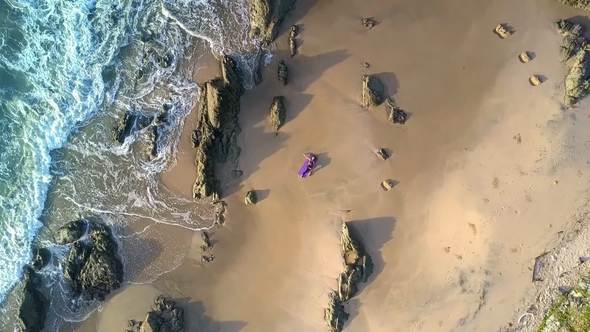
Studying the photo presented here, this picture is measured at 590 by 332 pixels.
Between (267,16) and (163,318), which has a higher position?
(267,16)

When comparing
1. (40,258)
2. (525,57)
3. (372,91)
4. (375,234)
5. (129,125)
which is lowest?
(40,258)

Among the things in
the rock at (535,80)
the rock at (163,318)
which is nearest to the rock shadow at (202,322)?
the rock at (163,318)

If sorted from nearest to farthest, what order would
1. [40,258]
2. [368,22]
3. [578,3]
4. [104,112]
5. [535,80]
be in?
[578,3], [368,22], [535,80], [40,258], [104,112]

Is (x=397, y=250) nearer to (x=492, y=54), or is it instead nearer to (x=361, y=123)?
(x=361, y=123)

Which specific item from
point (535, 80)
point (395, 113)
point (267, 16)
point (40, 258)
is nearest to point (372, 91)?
point (395, 113)

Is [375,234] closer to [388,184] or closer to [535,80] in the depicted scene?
[388,184]

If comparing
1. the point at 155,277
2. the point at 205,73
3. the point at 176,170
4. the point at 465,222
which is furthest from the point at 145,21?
the point at 465,222

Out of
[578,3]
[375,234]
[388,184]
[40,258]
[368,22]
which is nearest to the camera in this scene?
[578,3]
